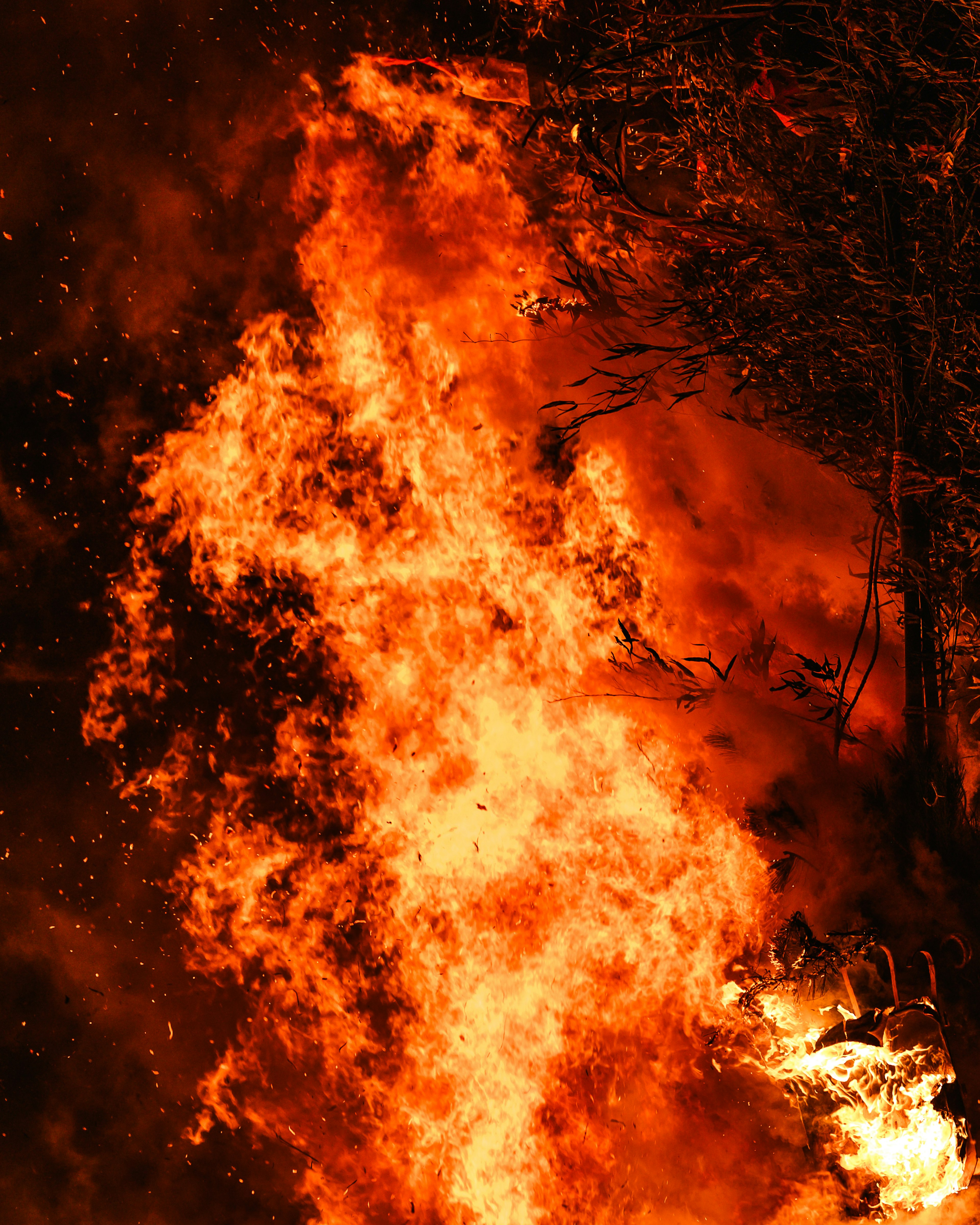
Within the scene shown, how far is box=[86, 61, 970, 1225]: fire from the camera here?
427cm

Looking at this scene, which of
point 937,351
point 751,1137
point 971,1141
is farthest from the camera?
point 751,1137

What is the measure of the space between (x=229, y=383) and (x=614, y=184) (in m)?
2.24

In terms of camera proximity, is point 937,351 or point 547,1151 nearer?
point 937,351

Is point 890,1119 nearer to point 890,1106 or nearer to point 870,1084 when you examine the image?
point 890,1106

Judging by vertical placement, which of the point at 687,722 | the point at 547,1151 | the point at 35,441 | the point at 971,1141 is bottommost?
the point at 547,1151

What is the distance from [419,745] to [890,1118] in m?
2.84

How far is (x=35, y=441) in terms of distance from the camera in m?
4.34

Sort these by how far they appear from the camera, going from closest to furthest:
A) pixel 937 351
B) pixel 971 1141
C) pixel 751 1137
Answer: pixel 937 351
pixel 971 1141
pixel 751 1137

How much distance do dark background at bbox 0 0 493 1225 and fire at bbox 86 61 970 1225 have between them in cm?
17

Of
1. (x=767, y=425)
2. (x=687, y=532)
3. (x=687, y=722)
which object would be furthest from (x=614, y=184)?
(x=687, y=722)

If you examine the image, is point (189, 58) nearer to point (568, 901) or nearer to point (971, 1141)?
point (568, 901)

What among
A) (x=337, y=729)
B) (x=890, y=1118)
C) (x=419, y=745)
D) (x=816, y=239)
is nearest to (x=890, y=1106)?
(x=890, y=1118)

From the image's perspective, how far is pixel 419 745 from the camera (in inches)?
171

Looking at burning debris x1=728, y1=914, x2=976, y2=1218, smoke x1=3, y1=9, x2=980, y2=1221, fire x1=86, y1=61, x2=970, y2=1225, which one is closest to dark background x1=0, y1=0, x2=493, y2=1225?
Result: smoke x1=3, y1=9, x2=980, y2=1221
